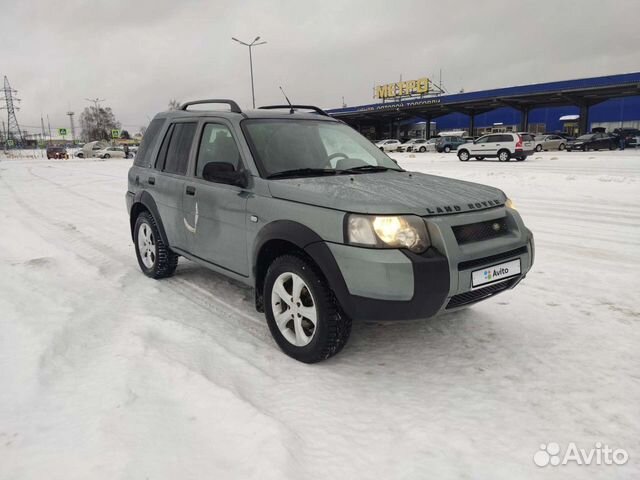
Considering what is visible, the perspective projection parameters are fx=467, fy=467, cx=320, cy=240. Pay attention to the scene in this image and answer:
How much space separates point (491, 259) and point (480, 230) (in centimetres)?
21

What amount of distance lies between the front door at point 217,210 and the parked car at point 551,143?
39451 mm

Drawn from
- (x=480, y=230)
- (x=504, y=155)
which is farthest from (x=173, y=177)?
(x=504, y=155)

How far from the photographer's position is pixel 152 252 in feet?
16.8

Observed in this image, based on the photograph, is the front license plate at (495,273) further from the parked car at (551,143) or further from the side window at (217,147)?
the parked car at (551,143)

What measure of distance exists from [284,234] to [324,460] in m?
1.45

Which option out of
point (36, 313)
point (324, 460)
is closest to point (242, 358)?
point (324, 460)

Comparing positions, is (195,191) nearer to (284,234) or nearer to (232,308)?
(232,308)

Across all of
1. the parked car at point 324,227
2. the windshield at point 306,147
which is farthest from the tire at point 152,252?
the windshield at point 306,147

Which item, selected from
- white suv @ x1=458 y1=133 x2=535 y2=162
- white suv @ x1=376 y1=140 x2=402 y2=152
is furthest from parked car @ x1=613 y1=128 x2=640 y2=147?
white suv @ x1=376 y1=140 x2=402 y2=152

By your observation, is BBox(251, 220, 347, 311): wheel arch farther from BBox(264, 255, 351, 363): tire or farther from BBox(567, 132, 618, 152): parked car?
BBox(567, 132, 618, 152): parked car

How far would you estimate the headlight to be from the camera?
111 inches

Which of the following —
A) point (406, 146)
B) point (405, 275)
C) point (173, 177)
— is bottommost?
point (405, 275)

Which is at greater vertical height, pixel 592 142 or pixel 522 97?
pixel 522 97

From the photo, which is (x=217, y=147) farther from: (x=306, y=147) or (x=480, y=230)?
(x=480, y=230)
